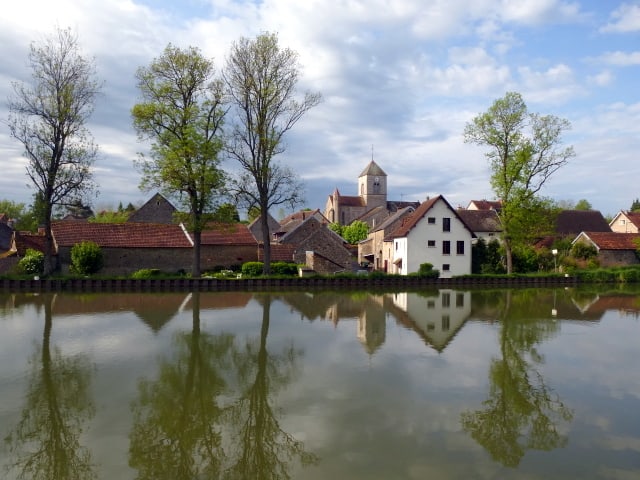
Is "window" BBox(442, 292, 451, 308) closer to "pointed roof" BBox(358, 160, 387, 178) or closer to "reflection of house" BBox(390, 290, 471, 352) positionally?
"reflection of house" BBox(390, 290, 471, 352)

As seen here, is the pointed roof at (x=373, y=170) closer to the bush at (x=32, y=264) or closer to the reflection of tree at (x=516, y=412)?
the bush at (x=32, y=264)

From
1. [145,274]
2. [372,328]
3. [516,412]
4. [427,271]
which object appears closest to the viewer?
[516,412]

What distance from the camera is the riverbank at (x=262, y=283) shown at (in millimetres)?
29266

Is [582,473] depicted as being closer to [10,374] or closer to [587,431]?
[587,431]

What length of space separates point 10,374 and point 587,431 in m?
12.0

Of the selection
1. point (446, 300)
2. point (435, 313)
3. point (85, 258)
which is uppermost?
point (85, 258)

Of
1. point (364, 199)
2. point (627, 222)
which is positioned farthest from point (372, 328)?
point (364, 199)

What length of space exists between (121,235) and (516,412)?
3303 cm

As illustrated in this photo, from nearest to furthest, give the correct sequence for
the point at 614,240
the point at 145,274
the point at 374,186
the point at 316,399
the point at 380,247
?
the point at 316,399
the point at 145,274
the point at 614,240
the point at 380,247
the point at 374,186

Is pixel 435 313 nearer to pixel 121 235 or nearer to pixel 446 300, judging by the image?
pixel 446 300

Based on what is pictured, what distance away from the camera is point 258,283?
3222cm

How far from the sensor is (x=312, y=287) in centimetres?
3269

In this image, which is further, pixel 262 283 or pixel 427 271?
pixel 427 271

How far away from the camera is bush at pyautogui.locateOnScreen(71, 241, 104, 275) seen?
32.9m
